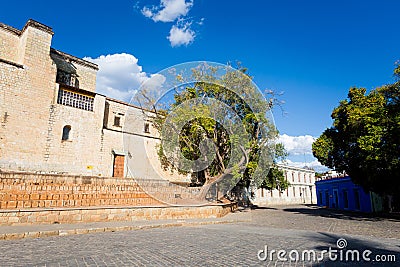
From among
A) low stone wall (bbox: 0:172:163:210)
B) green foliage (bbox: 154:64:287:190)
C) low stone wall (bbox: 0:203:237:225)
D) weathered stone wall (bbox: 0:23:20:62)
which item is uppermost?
weathered stone wall (bbox: 0:23:20:62)

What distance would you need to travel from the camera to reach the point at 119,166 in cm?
2041

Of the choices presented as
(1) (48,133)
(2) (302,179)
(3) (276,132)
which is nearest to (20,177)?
(1) (48,133)

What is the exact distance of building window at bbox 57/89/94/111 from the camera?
17.8 m

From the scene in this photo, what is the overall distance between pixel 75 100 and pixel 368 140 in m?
18.6

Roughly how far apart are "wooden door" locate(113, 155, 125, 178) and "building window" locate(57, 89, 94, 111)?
4419 mm

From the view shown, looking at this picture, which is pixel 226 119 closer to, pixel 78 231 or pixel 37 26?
pixel 78 231

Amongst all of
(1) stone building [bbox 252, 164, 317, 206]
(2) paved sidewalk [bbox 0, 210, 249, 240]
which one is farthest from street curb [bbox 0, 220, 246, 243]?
(1) stone building [bbox 252, 164, 317, 206]

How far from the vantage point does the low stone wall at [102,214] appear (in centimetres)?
770

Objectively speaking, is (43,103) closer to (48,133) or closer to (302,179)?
(48,133)

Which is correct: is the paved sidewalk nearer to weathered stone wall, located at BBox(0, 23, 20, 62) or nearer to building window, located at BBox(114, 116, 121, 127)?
building window, located at BBox(114, 116, 121, 127)

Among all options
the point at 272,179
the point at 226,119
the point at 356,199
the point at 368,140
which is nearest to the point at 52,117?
the point at 226,119

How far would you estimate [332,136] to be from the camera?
1742cm

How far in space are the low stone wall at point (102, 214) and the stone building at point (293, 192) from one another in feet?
69.0

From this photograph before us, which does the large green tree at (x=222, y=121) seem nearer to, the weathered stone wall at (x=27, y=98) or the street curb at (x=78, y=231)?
the street curb at (x=78, y=231)
